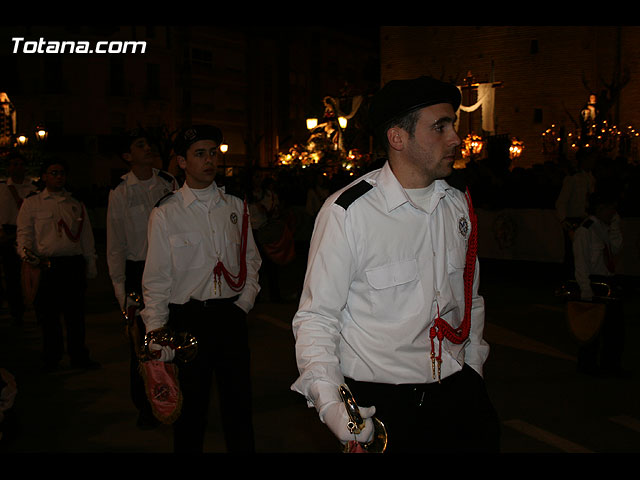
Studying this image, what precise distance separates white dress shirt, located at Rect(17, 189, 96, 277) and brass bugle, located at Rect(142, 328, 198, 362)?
3.93 meters

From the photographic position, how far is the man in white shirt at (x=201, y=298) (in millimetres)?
4363

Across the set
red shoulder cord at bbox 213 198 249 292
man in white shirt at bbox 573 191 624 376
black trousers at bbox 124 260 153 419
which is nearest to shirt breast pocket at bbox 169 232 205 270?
red shoulder cord at bbox 213 198 249 292

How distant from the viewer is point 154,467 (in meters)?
4.86

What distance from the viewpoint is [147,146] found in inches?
254

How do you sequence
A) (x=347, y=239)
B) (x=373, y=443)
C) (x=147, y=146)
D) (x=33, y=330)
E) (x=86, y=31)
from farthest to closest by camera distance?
1. (x=86, y=31)
2. (x=33, y=330)
3. (x=147, y=146)
4. (x=347, y=239)
5. (x=373, y=443)

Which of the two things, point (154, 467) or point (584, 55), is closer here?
point (154, 467)

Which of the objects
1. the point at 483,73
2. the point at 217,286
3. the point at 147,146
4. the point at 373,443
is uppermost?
the point at 483,73

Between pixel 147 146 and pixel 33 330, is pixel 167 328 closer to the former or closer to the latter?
pixel 147 146

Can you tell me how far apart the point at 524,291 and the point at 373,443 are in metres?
10.4

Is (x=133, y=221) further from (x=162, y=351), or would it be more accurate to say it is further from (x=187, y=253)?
(x=162, y=351)

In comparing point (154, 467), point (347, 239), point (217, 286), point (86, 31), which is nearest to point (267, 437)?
point (154, 467)

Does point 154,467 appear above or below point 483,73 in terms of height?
below

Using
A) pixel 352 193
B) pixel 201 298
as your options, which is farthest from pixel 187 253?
pixel 352 193

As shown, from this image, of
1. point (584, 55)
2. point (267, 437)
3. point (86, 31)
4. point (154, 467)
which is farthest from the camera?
point (86, 31)
